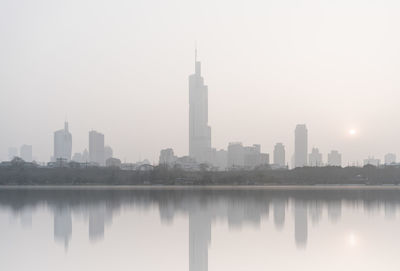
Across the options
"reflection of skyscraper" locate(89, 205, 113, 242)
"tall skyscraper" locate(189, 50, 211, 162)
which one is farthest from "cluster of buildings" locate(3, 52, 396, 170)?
"reflection of skyscraper" locate(89, 205, 113, 242)

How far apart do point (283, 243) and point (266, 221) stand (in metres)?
4.67

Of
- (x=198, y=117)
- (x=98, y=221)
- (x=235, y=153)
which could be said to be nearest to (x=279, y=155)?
(x=235, y=153)

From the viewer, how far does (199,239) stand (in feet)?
45.8

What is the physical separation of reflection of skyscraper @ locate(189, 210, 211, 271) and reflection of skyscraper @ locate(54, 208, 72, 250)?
3059mm

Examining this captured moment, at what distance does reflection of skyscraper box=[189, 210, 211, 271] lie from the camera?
10875 mm

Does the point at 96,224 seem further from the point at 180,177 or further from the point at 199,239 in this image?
the point at 180,177

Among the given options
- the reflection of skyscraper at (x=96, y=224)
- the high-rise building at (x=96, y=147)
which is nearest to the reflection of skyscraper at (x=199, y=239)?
the reflection of skyscraper at (x=96, y=224)

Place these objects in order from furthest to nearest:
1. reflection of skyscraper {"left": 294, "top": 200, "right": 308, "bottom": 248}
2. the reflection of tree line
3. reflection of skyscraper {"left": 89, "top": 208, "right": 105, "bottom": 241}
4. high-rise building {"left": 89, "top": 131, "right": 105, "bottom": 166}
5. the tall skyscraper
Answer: the tall skyscraper < high-rise building {"left": 89, "top": 131, "right": 105, "bottom": 166} < the reflection of tree line < reflection of skyscraper {"left": 89, "top": 208, "right": 105, "bottom": 241} < reflection of skyscraper {"left": 294, "top": 200, "right": 308, "bottom": 248}

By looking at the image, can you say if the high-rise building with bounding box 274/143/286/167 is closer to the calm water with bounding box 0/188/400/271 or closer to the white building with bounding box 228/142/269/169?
the white building with bounding box 228/142/269/169

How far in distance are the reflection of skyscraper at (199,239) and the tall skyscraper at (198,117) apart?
12351 cm

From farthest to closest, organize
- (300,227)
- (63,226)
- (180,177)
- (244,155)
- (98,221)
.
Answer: (244,155) → (180,177) → (98,221) → (63,226) → (300,227)

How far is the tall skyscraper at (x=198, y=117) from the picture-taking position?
15262 cm

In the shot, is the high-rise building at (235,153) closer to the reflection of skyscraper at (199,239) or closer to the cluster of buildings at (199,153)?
the cluster of buildings at (199,153)

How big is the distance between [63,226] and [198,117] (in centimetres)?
15059
